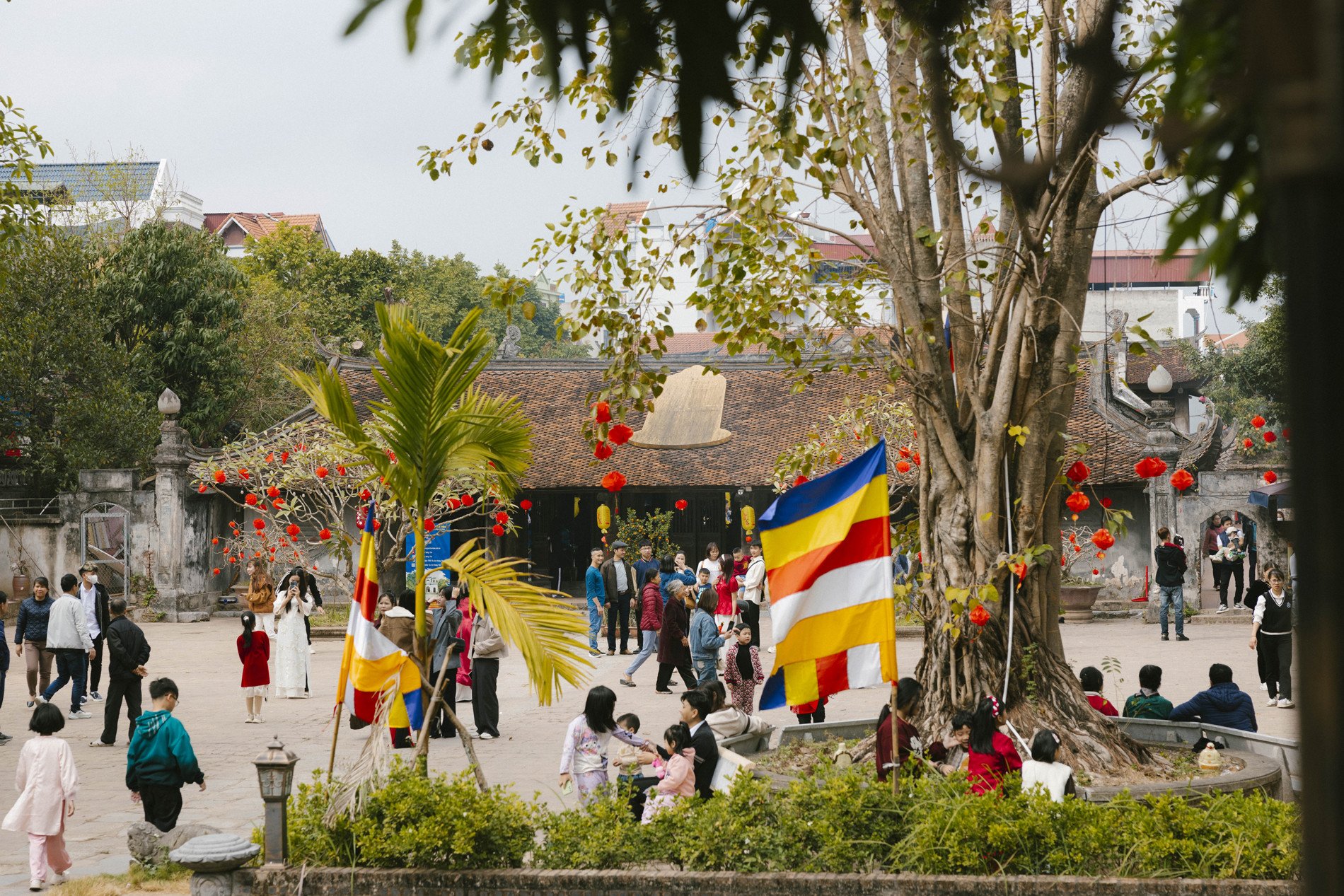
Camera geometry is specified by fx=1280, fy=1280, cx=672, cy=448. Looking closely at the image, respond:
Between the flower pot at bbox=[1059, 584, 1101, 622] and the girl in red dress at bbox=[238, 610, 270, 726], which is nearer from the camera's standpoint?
the girl in red dress at bbox=[238, 610, 270, 726]

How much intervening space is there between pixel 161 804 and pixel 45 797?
26.8 inches

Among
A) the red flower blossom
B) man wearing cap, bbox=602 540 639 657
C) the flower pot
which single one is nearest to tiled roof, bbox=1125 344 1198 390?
the flower pot

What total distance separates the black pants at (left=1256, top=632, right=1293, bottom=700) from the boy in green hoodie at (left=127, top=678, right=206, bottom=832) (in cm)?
1027

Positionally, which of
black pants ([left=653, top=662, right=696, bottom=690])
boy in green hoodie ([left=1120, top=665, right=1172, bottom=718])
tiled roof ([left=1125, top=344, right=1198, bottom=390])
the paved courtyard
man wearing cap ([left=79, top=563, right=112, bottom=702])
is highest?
tiled roof ([left=1125, top=344, right=1198, bottom=390])

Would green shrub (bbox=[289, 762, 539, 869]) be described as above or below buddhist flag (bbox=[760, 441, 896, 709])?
below

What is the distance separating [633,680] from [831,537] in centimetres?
954

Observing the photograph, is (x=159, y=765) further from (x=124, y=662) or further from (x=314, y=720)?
(x=314, y=720)

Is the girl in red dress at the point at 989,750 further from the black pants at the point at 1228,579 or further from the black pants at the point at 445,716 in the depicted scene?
the black pants at the point at 1228,579

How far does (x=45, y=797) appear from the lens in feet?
24.7

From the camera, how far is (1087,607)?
23.2 metres

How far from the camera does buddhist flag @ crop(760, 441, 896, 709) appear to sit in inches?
270

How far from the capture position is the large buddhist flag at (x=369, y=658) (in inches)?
253

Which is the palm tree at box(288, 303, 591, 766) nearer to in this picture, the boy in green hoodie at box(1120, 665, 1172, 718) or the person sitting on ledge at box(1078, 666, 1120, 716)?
the person sitting on ledge at box(1078, 666, 1120, 716)

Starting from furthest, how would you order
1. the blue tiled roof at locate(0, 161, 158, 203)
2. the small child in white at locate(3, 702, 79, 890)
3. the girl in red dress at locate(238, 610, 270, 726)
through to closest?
the blue tiled roof at locate(0, 161, 158, 203), the girl in red dress at locate(238, 610, 270, 726), the small child in white at locate(3, 702, 79, 890)
